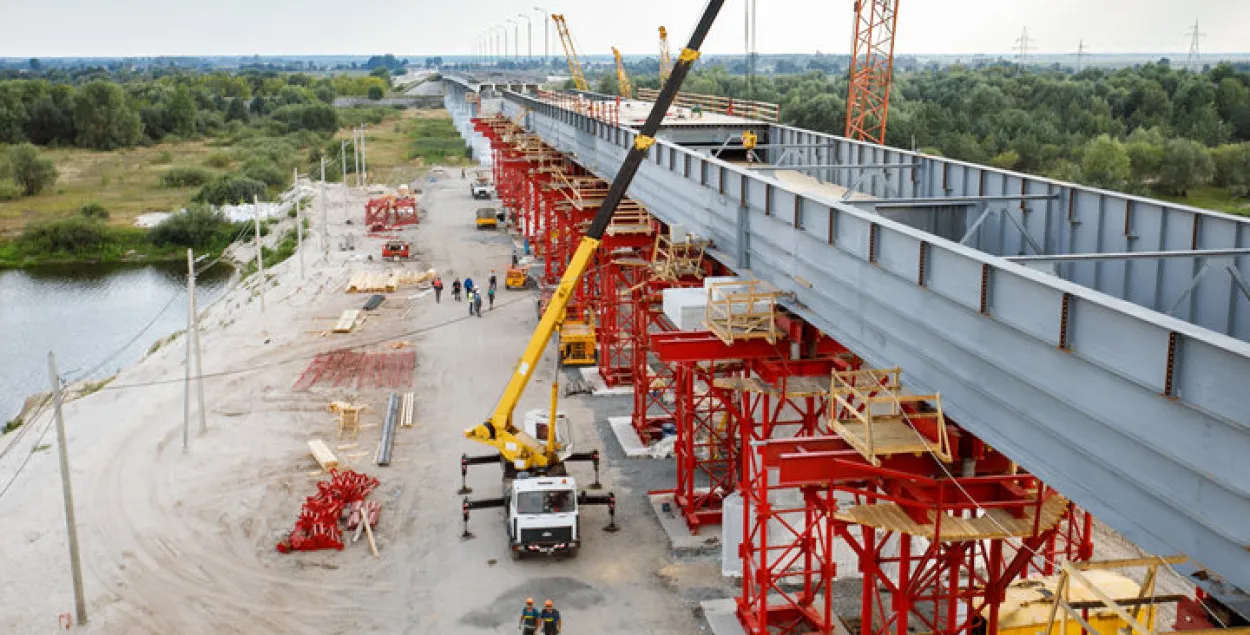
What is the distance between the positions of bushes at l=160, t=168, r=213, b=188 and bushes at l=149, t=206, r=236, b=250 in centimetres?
2839

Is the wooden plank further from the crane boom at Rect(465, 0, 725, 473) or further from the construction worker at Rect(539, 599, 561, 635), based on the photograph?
the construction worker at Rect(539, 599, 561, 635)

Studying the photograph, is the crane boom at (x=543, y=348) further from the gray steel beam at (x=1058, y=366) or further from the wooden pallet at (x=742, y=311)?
the gray steel beam at (x=1058, y=366)

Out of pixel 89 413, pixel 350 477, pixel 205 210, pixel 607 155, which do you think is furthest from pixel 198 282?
pixel 350 477

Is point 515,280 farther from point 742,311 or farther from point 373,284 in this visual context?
point 742,311

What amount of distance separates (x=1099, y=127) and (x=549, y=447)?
87701 millimetres

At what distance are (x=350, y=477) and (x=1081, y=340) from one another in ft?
72.1

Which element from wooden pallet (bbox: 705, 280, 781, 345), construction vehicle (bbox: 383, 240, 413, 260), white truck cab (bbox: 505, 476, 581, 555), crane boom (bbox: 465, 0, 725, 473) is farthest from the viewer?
construction vehicle (bbox: 383, 240, 413, 260)

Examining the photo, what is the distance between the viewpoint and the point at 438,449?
33.0 metres

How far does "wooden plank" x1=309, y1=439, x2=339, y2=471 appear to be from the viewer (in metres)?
31.2

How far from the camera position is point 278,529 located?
27.3 m

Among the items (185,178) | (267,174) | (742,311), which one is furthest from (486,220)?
(742,311)

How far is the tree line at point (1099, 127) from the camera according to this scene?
8075cm

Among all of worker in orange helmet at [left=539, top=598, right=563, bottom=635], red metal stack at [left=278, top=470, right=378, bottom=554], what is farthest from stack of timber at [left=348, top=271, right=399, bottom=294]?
worker in orange helmet at [left=539, top=598, right=563, bottom=635]

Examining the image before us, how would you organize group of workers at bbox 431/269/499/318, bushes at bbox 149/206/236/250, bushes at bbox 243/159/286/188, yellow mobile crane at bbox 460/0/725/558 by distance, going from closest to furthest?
1. yellow mobile crane at bbox 460/0/725/558
2. group of workers at bbox 431/269/499/318
3. bushes at bbox 149/206/236/250
4. bushes at bbox 243/159/286/188
